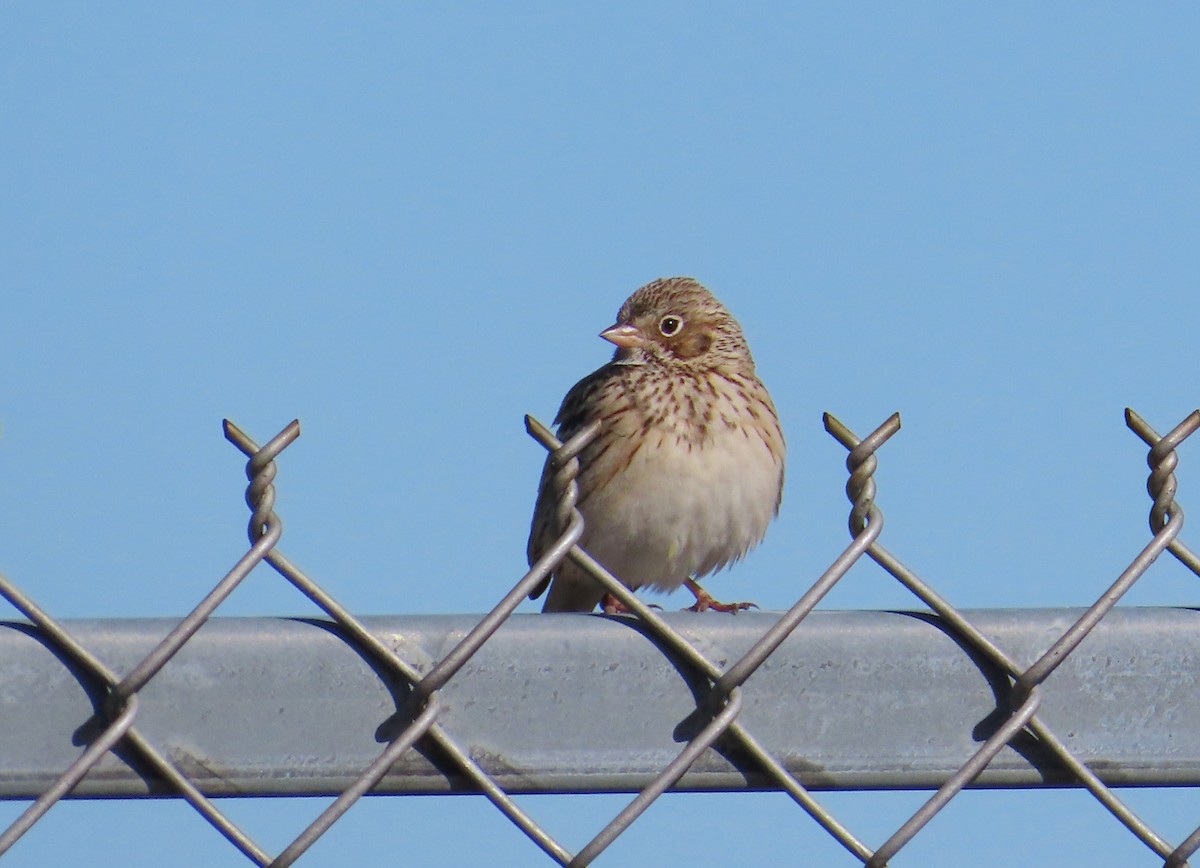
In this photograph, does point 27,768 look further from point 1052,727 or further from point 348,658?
point 1052,727

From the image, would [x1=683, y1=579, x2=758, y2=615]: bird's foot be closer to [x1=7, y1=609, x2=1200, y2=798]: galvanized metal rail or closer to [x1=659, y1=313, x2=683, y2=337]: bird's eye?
[x1=659, y1=313, x2=683, y2=337]: bird's eye

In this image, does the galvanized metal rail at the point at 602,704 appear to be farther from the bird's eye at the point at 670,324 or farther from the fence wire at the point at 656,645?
the bird's eye at the point at 670,324

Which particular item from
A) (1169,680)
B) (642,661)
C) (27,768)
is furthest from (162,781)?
(1169,680)

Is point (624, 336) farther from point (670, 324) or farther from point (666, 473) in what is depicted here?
point (666, 473)

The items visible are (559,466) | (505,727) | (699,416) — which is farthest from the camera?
(699,416)

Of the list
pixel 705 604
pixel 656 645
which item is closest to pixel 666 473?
pixel 705 604

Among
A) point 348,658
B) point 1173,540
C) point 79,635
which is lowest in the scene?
point 79,635
